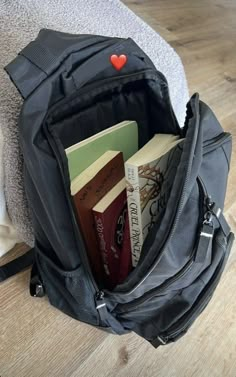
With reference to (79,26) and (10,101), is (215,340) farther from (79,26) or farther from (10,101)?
(79,26)

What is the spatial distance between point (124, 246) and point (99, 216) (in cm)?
8

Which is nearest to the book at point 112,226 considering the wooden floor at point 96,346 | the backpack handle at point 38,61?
the wooden floor at point 96,346

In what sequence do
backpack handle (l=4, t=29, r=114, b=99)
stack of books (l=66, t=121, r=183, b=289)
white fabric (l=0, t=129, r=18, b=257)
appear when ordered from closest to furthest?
backpack handle (l=4, t=29, r=114, b=99), stack of books (l=66, t=121, r=183, b=289), white fabric (l=0, t=129, r=18, b=257)

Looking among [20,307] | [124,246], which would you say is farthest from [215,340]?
[20,307]

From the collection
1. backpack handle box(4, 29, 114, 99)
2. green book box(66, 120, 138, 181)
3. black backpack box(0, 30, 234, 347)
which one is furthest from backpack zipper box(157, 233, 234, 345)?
backpack handle box(4, 29, 114, 99)

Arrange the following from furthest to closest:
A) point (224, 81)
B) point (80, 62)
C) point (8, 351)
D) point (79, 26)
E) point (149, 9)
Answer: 1. point (149, 9)
2. point (224, 81)
3. point (79, 26)
4. point (8, 351)
5. point (80, 62)

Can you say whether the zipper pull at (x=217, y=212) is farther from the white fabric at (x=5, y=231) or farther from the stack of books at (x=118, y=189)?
the white fabric at (x=5, y=231)

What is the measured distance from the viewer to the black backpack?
0.54 m

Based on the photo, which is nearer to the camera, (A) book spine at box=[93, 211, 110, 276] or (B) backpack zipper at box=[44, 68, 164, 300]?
(B) backpack zipper at box=[44, 68, 164, 300]

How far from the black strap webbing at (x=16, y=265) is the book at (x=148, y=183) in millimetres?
230

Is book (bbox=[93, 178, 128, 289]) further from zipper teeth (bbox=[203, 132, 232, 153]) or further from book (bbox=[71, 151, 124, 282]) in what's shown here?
zipper teeth (bbox=[203, 132, 232, 153])

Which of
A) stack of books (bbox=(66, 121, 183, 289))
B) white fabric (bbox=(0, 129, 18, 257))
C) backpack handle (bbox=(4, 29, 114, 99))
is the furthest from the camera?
white fabric (bbox=(0, 129, 18, 257))

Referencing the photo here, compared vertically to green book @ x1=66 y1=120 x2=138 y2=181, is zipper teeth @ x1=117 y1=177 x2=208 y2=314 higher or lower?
lower

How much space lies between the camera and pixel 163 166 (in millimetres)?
634
